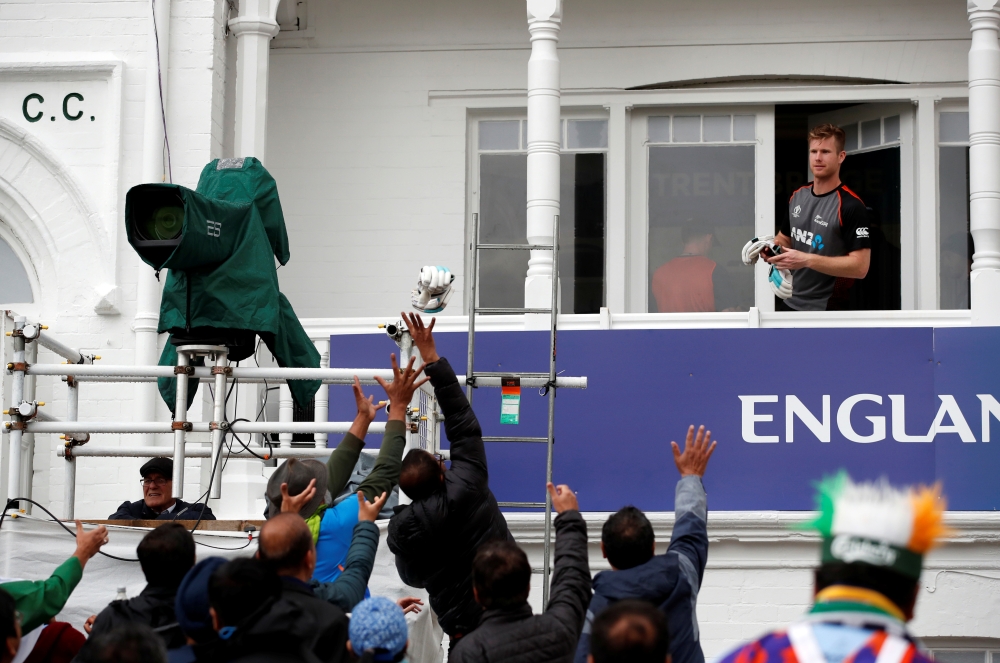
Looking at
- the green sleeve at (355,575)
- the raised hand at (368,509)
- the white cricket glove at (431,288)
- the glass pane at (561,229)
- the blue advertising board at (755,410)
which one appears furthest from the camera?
the glass pane at (561,229)

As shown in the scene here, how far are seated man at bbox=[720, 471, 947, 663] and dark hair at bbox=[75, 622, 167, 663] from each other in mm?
1550

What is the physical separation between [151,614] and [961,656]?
591 cm

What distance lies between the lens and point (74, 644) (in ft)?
16.6

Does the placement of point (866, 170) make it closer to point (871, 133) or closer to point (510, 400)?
point (871, 133)

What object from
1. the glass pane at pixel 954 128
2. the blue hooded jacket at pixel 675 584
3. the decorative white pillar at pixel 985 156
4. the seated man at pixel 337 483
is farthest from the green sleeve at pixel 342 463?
the glass pane at pixel 954 128

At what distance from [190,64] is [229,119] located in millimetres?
537

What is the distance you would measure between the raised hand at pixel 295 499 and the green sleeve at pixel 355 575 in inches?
8.7

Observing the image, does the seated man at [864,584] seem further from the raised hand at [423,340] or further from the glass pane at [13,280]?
Answer: the glass pane at [13,280]

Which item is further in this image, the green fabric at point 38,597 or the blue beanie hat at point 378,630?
the green fabric at point 38,597

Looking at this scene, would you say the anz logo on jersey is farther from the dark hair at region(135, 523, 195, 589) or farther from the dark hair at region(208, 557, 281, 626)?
the dark hair at region(208, 557, 281, 626)

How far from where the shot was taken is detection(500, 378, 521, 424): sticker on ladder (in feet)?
21.9

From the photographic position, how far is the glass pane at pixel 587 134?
11.4 metres

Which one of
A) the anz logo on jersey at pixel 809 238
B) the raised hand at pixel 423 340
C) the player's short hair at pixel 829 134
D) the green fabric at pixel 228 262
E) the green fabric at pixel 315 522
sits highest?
the player's short hair at pixel 829 134

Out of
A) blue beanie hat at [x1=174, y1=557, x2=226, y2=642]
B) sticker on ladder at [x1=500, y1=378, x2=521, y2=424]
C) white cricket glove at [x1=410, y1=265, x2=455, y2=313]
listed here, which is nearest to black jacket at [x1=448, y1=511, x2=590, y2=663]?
blue beanie hat at [x1=174, y1=557, x2=226, y2=642]
